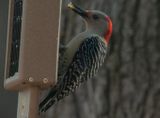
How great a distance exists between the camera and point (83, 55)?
486 centimetres

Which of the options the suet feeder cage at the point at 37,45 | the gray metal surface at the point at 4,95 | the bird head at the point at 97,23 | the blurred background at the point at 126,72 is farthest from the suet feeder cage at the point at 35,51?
the gray metal surface at the point at 4,95

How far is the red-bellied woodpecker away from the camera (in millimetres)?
4727

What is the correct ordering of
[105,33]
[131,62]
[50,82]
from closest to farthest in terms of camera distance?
[50,82]
[105,33]
[131,62]

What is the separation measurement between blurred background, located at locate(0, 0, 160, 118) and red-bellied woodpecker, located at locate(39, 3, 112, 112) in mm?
835

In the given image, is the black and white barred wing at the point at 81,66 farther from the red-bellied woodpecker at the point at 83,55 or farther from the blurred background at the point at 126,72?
the blurred background at the point at 126,72

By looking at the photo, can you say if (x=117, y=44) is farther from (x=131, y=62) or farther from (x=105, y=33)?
(x=105, y=33)

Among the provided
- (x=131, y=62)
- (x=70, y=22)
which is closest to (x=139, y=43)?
(x=131, y=62)

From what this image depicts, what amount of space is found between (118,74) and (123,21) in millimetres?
390

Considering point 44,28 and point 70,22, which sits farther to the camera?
point 70,22

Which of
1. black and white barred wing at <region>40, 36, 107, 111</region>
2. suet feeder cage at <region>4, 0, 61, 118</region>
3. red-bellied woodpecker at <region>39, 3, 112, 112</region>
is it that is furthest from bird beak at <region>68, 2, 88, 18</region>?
suet feeder cage at <region>4, 0, 61, 118</region>

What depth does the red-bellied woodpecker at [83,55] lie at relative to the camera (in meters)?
4.73

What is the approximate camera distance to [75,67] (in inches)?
188

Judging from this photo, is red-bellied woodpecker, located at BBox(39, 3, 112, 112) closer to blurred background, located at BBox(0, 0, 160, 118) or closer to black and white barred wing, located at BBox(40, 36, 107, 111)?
black and white barred wing, located at BBox(40, 36, 107, 111)

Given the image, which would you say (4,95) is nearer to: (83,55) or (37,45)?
(83,55)
